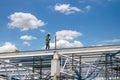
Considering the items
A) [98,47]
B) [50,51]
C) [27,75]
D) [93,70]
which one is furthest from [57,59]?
[27,75]

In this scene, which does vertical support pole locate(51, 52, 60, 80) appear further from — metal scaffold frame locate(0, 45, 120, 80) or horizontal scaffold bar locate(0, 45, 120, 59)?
horizontal scaffold bar locate(0, 45, 120, 59)

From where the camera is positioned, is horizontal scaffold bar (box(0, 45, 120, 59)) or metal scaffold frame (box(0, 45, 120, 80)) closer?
horizontal scaffold bar (box(0, 45, 120, 59))

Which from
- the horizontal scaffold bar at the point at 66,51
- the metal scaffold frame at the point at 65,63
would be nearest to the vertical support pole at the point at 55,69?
the metal scaffold frame at the point at 65,63

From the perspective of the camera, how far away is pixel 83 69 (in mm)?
39094

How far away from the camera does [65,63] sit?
3250 centimetres

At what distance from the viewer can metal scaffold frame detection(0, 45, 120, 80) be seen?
31.9 metres

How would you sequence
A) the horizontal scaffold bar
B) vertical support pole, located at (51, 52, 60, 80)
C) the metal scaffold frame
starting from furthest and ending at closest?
the metal scaffold frame, vertical support pole, located at (51, 52, 60, 80), the horizontal scaffold bar

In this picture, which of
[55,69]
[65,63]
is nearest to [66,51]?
[65,63]

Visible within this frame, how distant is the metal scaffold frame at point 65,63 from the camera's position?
31.9m

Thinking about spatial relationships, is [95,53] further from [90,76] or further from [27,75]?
[27,75]

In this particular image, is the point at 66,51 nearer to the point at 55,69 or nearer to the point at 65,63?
the point at 65,63

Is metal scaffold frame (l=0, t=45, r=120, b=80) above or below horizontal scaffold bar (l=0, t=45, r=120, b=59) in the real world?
below

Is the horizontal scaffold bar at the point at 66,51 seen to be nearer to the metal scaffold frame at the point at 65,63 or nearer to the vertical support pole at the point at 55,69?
the metal scaffold frame at the point at 65,63

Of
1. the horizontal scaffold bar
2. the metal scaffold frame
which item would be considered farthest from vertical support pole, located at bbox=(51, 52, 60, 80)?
the horizontal scaffold bar
